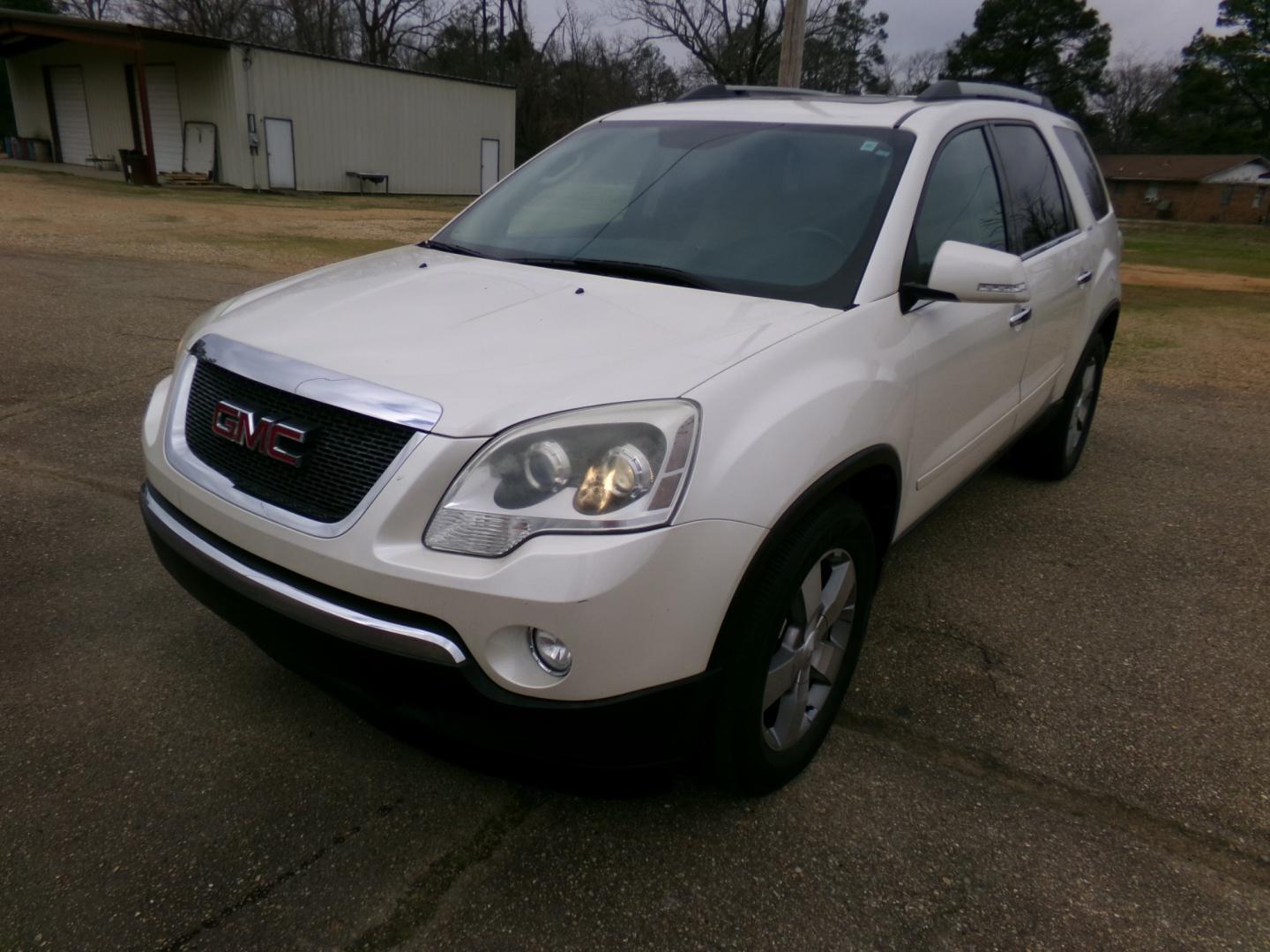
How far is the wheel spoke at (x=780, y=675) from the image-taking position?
7.39 ft

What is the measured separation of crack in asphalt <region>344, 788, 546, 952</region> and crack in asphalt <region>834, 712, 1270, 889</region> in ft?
3.33

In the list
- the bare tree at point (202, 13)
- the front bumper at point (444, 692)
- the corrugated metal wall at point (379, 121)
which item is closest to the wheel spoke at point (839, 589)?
the front bumper at point (444, 692)

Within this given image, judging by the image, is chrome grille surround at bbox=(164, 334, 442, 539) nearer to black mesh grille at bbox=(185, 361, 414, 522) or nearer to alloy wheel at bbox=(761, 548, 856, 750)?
black mesh grille at bbox=(185, 361, 414, 522)

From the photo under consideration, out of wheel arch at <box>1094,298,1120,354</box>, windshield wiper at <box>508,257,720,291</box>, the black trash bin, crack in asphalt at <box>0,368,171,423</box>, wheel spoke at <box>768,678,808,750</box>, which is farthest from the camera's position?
the black trash bin

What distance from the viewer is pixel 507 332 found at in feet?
7.64

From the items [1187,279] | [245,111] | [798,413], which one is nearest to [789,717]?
[798,413]

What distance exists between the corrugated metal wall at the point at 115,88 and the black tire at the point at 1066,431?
23.4 meters

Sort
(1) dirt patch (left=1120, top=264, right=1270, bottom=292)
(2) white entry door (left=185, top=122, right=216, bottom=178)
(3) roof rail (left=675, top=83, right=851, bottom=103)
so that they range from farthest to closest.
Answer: (2) white entry door (left=185, top=122, right=216, bottom=178), (1) dirt patch (left=1120, top=264, right=1270, bottom=292), (3) roof rail (left=675, top=83, right=851, bottom=103)

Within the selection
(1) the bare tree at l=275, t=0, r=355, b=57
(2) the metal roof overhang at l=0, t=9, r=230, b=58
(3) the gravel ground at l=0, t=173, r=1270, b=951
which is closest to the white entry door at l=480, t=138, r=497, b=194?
(2) the metal roof overhang at l=0, t=9, r=230, b=58

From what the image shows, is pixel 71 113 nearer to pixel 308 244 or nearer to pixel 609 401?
pixel 308 244

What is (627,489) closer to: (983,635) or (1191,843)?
(1191,843)

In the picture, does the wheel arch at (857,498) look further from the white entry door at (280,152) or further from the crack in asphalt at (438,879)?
the white entry door at (280,152)

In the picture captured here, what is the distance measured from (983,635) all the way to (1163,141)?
71025mm

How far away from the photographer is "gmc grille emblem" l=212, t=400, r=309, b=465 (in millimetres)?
2094
